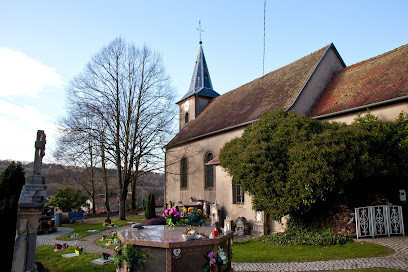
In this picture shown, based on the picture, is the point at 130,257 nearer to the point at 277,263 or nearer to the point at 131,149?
the point at 277,263

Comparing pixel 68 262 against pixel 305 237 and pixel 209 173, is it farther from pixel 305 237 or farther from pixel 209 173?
pixel 209 173

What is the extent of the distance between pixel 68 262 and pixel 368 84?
15611mm

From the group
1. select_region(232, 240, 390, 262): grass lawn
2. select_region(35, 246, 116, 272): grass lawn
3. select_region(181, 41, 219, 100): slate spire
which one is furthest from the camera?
select_region(181, 41, 219, 100): slate spire

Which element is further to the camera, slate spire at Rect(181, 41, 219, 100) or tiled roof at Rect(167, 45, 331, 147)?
slate spire at Rect(181, 41, 219, 100)

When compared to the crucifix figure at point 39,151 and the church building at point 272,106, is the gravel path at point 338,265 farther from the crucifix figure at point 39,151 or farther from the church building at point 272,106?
the crucifix figure at point 39,151

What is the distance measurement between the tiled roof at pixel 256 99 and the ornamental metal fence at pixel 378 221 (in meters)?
7.14

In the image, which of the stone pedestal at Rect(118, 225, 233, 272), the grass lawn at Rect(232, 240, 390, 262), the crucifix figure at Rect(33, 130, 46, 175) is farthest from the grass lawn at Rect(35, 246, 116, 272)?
the grass lawn at Rect(232, 240, 390, 262)

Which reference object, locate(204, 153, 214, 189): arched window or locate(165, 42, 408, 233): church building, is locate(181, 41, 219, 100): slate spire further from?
locate(204, 153, 214, 189): arched window

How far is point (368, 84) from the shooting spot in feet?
48.6

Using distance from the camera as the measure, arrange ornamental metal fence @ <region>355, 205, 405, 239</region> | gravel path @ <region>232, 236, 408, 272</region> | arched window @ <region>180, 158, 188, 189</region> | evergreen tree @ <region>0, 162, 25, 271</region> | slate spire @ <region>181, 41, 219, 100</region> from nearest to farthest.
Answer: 1. evergreen tree @ <region>0, 162, 25, 271</region>
2. gravel path @ <region>232, 236, 408, 272</region>
3. ornamental metal fence @ <region>355, 205, 405, 239</region>
4. arched window @ <region>180, 158, 188, 189</region>
5. slate spire @ <region>181, 41, 219, 100</region>

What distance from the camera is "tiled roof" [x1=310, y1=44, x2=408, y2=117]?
1327 cm

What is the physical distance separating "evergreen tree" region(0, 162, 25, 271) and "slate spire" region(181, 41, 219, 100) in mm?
23886

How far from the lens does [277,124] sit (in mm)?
12258

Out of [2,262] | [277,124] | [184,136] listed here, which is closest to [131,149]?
[184,136]
